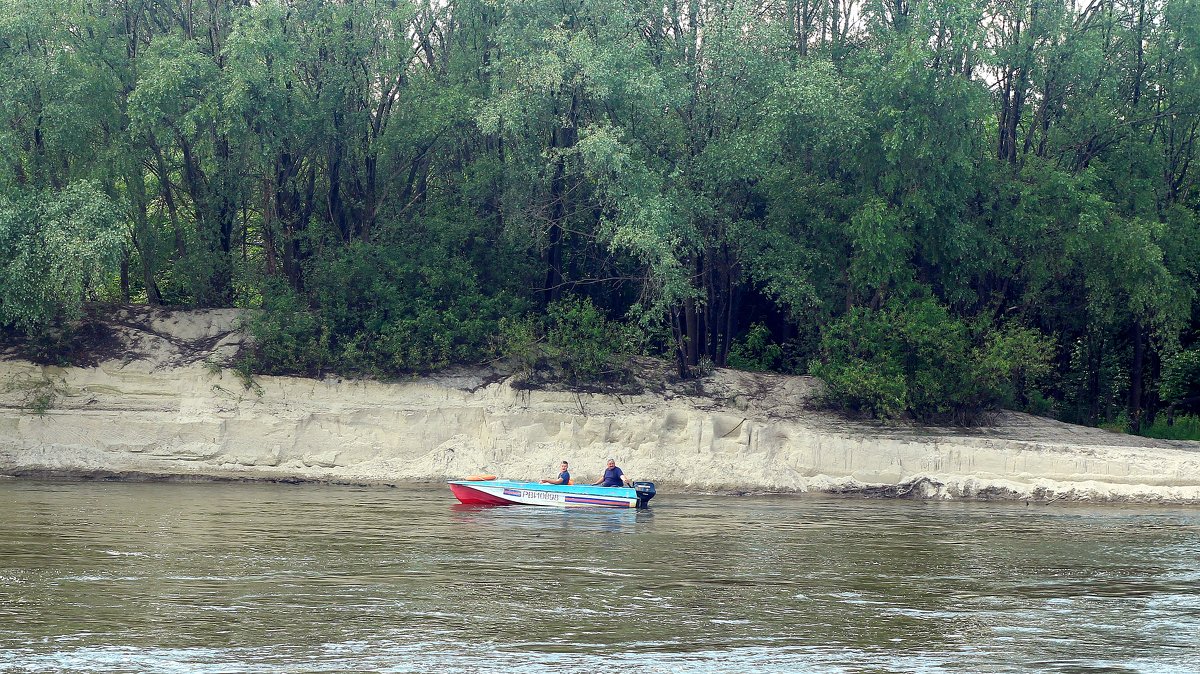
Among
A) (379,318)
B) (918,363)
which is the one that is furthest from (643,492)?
(379,318)

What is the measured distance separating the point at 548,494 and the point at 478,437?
5.03m

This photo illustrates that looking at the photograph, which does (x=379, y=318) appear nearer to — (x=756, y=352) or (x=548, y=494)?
(x=548, y=494)

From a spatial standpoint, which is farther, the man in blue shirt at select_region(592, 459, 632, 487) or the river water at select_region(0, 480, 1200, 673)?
the man in blue shirt at select_region(592, 459, 632, 487)

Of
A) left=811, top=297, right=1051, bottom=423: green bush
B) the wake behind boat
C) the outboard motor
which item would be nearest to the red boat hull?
the wake behind boat

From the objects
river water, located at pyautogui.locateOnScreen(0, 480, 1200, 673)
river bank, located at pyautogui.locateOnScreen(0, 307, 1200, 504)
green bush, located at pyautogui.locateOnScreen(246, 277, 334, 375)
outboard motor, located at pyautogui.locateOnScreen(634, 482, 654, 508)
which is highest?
green bush, located at pyautogui.locateOnScreen(246, 277, 334, 375)

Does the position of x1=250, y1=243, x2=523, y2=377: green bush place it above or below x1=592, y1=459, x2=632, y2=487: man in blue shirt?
above

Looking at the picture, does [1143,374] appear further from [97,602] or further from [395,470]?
[97,602]

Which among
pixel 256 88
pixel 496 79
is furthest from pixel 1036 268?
pixel 256 88

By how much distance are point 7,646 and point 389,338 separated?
2111 cm

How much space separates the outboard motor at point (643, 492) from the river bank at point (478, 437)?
449cm

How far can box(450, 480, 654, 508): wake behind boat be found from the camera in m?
28.7

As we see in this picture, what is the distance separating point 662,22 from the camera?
1379 inches

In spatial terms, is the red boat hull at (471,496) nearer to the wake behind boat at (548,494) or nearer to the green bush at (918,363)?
the wake behind boat at (548,494)

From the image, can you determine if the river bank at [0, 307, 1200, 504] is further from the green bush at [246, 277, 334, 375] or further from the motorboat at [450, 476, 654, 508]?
the motorboat at [450, 476, 654, 508]
